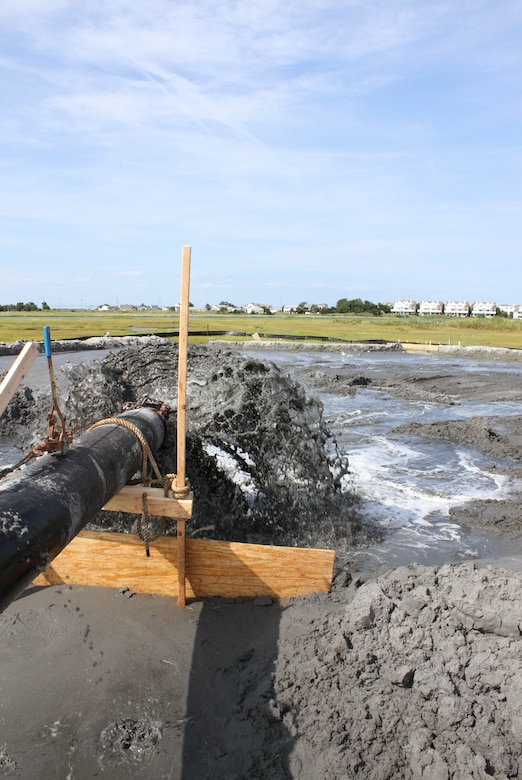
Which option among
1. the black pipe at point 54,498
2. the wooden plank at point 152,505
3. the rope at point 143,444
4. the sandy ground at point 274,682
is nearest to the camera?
the black pipe at point 54,498

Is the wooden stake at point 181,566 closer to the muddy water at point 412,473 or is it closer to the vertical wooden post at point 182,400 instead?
the vertical wooden post at point 182,400

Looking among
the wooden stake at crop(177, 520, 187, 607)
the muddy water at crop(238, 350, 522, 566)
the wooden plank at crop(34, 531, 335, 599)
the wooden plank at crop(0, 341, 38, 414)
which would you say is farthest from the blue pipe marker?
the muddy water at crop(238, 350, 522, 566)

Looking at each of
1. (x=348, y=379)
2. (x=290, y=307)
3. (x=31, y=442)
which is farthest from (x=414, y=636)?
(x=290, y=307)

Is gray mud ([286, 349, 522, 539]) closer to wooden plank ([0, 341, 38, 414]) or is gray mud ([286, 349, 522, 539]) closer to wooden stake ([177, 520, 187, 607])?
wooden stake ([177, 520, 187, 607])

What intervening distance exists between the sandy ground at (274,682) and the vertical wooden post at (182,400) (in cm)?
43

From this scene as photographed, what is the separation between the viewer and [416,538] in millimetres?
7418

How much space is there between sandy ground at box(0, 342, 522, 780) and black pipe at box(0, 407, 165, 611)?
1.37 meters

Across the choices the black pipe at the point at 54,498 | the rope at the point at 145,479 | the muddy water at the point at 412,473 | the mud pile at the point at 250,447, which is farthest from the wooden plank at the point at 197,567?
the muddy water at the point at 412,473

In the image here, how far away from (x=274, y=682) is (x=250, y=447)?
3668mm

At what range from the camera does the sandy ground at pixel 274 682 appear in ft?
10.9

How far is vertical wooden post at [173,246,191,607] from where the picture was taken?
446 centimetres

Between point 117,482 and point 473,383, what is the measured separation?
879 inches

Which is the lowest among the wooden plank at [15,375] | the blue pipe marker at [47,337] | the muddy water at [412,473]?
the muddy water at [412,473]

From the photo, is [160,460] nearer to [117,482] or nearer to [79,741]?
[117,482]
